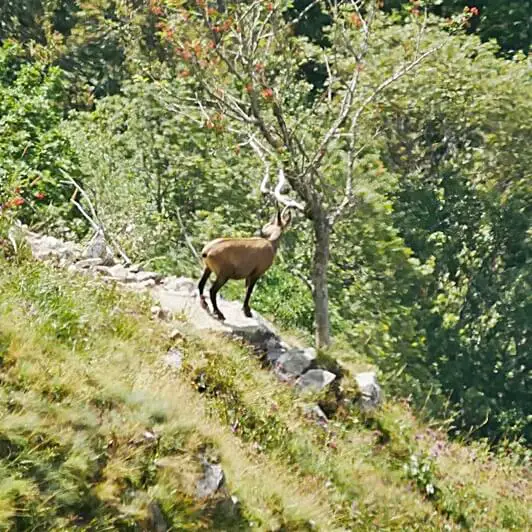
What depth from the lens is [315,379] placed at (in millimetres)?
8906

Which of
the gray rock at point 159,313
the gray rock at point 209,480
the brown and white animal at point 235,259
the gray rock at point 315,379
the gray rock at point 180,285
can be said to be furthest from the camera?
the gray rock at point 180,285

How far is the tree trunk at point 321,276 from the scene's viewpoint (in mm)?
10703

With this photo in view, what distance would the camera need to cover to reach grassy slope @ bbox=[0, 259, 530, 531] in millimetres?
4730

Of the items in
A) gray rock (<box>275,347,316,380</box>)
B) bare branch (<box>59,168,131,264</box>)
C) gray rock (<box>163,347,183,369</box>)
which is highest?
gray rock (<box>163,347,183,369</box>)

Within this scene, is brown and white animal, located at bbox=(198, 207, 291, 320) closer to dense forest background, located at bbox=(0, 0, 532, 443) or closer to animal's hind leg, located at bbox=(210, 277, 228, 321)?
animal's hind leg, located at bbox=(210, 277, 228, 321)

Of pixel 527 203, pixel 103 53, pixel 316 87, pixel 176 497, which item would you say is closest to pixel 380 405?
pixel 176 497

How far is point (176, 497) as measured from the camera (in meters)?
5.19

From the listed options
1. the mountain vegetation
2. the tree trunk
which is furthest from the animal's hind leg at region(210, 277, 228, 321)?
the tree trunk

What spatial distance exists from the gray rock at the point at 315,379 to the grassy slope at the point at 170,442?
1.16 ft

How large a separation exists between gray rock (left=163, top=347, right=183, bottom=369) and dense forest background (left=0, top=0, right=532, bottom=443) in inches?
201

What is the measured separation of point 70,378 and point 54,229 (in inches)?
289

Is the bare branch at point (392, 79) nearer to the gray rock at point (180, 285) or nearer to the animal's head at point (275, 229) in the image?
the animal's head at point (275, 229)

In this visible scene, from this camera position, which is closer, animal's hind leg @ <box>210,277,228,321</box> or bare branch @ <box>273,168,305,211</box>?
animal's hind leg @ <box>210,277,228,321</box>

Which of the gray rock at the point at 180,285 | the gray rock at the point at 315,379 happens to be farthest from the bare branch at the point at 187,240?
the gray rock at the point at 315,379
